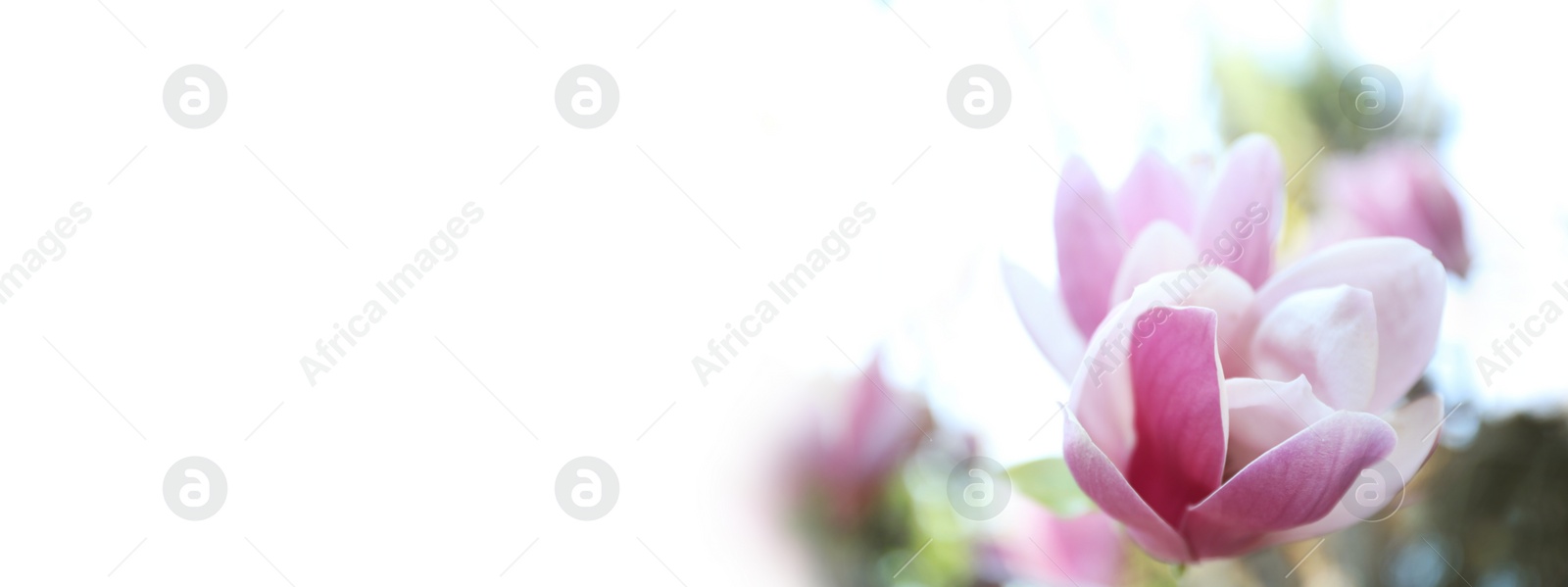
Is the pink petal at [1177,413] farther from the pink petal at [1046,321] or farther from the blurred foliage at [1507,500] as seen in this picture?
the blurred foliage at [1507,500]

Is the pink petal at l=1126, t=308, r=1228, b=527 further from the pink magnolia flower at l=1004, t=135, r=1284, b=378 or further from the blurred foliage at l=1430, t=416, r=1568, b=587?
the blurred foliage at l=1430, t=416, r=1568, b=587

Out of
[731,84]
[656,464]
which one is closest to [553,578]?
[656,464]

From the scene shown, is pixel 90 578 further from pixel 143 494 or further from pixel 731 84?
pixel 731 84

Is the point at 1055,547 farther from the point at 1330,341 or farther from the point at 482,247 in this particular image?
the point at 482,247

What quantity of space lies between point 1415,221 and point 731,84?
0.20m

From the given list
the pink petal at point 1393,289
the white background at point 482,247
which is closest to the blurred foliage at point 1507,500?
the white background at point 482,247

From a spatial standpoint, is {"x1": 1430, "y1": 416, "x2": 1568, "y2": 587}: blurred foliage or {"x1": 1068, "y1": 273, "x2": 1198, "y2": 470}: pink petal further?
{"x1": 1430, "y1": 416, "x2": 1568, "y2": 587}: blurred foliage

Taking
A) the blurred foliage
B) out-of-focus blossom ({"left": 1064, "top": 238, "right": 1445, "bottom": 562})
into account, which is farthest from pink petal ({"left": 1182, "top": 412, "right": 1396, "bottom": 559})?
the blurred foliage

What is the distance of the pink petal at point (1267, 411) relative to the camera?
118 millimetres

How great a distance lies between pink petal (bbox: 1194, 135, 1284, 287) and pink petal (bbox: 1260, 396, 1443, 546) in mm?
28

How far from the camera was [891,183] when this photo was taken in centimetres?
27

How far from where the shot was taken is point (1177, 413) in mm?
123

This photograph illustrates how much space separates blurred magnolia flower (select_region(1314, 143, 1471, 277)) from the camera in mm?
192

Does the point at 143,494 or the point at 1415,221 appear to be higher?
the point at 143,494
